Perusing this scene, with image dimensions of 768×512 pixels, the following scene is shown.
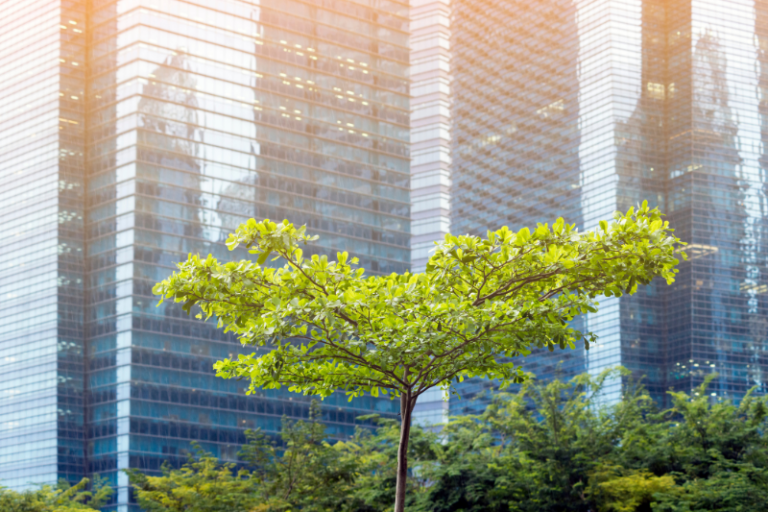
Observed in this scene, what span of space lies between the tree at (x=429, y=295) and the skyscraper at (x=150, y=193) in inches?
4302

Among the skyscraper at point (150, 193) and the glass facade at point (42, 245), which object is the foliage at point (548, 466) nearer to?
the skyscraper at point (150, 193)

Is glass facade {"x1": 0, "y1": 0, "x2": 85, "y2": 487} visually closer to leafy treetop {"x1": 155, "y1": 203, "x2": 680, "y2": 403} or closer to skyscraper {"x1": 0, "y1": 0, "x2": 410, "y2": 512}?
skyscraper {"x1": 0, "y1": 0, "x2": 410, "y2": 512}

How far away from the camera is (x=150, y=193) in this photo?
126062mm

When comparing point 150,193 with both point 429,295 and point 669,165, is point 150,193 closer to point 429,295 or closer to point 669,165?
point 669,165

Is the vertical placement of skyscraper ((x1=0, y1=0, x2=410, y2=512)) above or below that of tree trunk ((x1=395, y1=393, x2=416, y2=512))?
above

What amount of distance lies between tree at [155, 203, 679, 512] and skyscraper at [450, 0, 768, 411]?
15270 cm

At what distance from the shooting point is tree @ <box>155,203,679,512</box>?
12.7m

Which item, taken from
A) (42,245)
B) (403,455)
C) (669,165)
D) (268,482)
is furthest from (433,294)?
(669,165)

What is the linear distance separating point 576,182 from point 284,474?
6333 inches

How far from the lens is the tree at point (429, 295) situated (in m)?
12.7

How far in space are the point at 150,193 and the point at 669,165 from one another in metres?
99.8

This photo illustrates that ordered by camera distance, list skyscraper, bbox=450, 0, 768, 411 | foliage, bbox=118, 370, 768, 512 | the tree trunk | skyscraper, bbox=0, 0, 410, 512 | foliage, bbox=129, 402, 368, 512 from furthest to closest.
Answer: skyscraper, bbox=450, 0, 768, 411 < skyscraper, bbox=0, 0, 410, 512 < foliage, bbox=129, 402, 368, 512 < foliage, bbox=118, 370, 768, 512 < the tree trunk

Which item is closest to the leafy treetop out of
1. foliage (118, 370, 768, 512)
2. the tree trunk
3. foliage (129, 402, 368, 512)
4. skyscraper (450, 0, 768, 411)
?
the tree trunk

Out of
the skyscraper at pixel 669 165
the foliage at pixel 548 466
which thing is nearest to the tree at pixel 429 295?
the foliage at pixel 548 466
